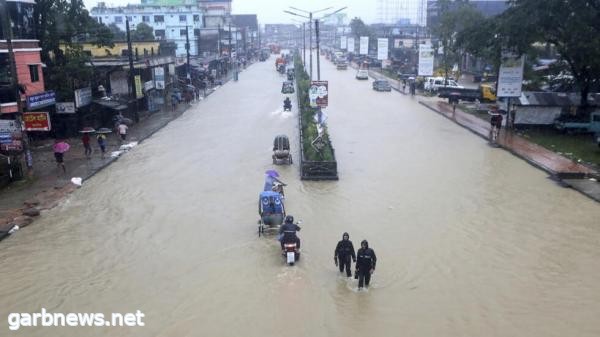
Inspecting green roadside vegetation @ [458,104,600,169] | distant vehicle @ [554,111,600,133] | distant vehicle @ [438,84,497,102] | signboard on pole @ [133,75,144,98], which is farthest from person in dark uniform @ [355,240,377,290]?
distant vehicle @ [438,84,497,102]

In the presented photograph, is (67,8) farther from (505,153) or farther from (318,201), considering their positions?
(505,153)

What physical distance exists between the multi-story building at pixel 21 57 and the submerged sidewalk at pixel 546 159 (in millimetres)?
22598

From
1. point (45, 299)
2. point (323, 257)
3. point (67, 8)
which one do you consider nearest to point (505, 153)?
point (323, 257)

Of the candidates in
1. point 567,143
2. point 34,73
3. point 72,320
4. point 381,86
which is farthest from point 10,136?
point 381,86

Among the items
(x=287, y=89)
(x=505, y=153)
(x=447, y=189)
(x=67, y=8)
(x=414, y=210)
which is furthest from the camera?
(x=287, y=89)

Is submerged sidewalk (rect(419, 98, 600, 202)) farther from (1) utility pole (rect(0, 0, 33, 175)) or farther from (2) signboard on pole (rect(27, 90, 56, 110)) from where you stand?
(2) signboard on pole (rect(27, 90, 56, 110))

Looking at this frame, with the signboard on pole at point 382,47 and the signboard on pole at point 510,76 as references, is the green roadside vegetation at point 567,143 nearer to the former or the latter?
the signboard on pole at point 510,76

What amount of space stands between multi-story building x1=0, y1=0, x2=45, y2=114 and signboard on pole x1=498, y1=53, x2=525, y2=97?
24.0 metres

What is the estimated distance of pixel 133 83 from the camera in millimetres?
35000

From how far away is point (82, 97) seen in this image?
2994 cm

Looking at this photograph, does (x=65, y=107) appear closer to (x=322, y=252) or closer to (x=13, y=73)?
(x=13, y=73)

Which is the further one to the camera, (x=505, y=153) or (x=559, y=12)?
(x=559, y=12)

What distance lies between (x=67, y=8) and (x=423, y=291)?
28848mm

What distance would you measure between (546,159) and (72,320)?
19595mm
